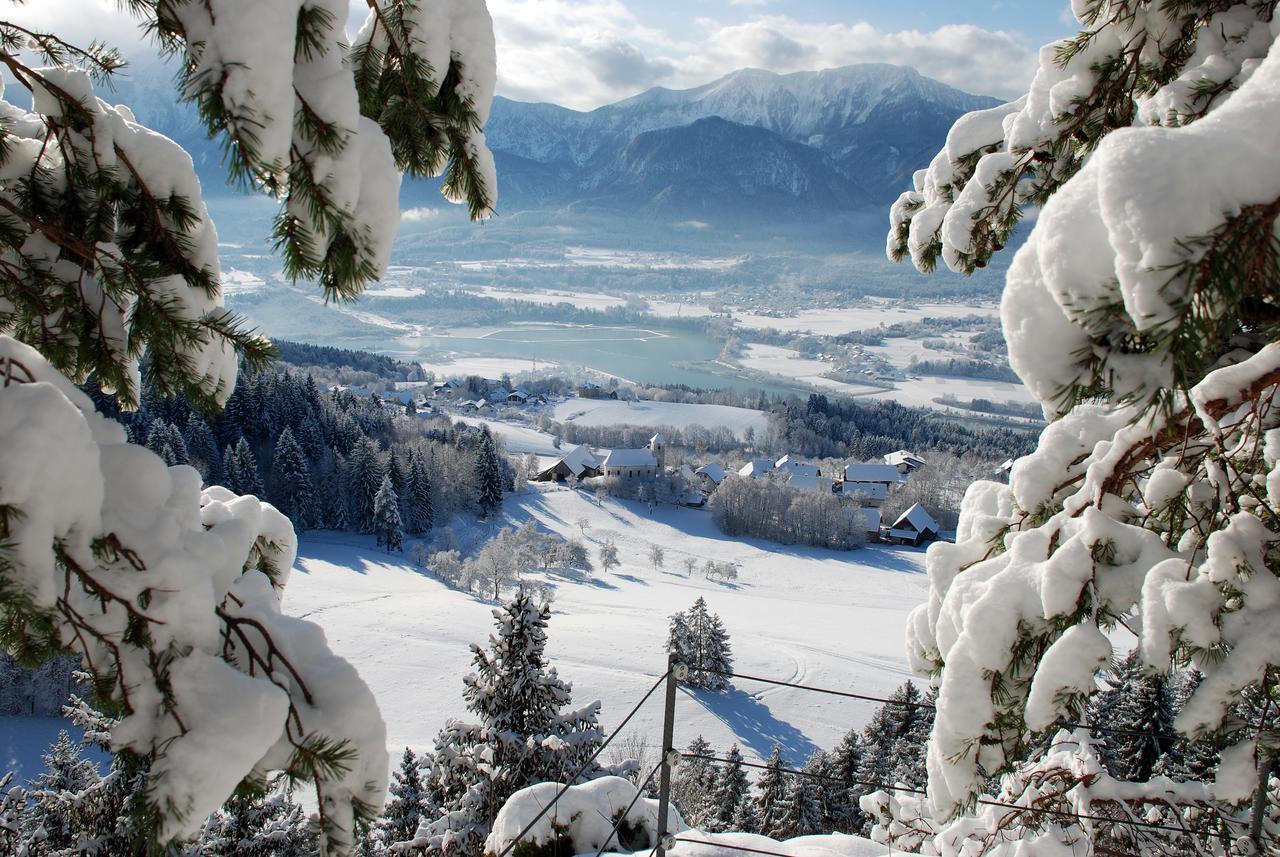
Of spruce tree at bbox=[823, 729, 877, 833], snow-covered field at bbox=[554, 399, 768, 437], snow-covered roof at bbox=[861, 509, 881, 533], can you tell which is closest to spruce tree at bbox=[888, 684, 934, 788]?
spruce tree at bbox=[823, 729, 877, 833]

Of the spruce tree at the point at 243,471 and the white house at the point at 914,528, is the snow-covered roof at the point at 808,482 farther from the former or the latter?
the spruce tree at the point at 243,471

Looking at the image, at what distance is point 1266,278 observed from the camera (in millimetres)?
979

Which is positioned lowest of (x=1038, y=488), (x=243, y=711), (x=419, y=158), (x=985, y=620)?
(x=243, y=711)

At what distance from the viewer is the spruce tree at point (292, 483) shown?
129 ft

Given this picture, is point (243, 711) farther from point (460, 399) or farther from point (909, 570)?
point (460, 399)

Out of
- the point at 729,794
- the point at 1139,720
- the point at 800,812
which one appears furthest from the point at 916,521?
the point at 1139,720

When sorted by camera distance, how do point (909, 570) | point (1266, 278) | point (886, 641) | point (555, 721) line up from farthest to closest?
point (909, 570) → point (886, 641) → point (555, 721) → point (1266, 278)

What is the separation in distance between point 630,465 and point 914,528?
60.4 feet

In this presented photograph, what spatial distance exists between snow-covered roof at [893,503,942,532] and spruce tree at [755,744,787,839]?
32.5 meters

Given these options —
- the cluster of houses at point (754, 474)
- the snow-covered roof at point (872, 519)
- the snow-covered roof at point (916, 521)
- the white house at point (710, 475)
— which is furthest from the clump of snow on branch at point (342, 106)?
the white house at point (710, 475)

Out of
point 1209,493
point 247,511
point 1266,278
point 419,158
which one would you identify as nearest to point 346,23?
point 419,158

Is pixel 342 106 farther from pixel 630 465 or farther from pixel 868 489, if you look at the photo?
pixel 868 489

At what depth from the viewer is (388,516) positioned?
3794 centimetres

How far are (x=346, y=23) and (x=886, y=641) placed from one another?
86.1 ft
